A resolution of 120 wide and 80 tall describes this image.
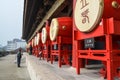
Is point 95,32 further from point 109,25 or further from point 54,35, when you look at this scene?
point 54,35

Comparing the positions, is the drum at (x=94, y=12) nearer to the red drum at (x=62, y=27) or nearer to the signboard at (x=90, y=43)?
the signboard at (x=90, y=43)

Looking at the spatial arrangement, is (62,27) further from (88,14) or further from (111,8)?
(111,8)

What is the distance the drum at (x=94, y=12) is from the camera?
4.82 m

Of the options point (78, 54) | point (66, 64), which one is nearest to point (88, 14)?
point (78, 54)

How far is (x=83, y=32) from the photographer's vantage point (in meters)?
5.82

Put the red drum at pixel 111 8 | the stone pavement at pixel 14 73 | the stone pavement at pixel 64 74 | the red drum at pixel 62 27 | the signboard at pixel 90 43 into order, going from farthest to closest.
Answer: the stone pavement at pixel 14 73, the red drum at pixel 62 27, the stone pavement at pixel 64 74, the signboard at pixel 90 43, the red drum at pixel 111 8

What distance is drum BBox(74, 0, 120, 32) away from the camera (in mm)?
4821

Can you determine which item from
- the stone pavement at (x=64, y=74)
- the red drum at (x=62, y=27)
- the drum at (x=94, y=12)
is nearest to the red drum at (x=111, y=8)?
the drum at (x=94, y=12)

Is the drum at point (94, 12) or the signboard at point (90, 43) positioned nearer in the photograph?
the drum at point (94, 12)

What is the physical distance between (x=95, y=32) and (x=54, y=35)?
4095 millimetres

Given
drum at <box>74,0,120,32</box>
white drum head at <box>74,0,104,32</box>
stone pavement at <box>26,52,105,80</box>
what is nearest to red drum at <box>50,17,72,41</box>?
stone pavement at <box>26,52,105,80</box>

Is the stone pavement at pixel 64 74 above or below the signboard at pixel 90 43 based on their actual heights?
below

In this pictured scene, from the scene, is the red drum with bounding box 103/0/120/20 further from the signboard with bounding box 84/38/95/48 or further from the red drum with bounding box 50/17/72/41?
the red drum with bounding box 50/17/72/41

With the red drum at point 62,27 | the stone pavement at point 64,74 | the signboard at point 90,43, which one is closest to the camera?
the signboard at point 90,43
